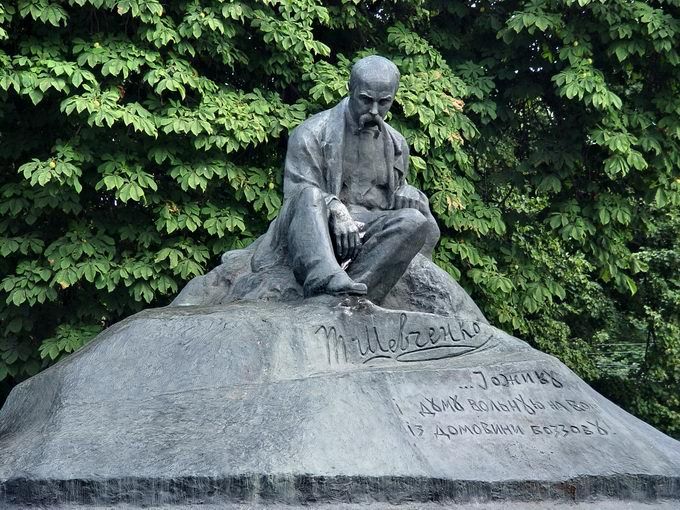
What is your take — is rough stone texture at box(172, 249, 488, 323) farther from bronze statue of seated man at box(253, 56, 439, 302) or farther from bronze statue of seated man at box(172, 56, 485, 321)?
bronze statue of seated man at box(253, 56, 439, 302)

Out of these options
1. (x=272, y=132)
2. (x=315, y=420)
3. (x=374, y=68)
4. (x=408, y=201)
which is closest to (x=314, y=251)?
(x=408, y=201)

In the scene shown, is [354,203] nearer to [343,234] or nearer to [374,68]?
[343,234]

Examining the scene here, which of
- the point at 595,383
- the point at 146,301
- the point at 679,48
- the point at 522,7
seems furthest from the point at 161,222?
the point at 595,383

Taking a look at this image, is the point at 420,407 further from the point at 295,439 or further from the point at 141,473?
the point at 141,473

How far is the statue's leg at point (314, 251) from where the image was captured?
23.7 feet

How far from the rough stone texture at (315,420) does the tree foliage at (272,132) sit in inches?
147

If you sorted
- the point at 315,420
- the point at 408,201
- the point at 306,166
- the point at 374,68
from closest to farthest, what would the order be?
the point at 315,420
the point at 374,68
the point at 306,166
the point at 408,201

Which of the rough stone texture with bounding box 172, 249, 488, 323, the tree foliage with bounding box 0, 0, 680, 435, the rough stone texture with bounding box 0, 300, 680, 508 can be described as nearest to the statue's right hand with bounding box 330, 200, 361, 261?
the rough stone texture with bounding box 172, 249, 488, 323

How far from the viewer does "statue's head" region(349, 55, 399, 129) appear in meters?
7.87

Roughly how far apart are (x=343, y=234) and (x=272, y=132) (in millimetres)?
3934

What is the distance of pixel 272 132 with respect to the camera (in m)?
11.4

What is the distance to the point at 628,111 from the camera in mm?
12359

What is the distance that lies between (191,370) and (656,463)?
8.56 feet

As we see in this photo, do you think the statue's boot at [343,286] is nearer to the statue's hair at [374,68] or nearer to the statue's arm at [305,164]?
the statue's arm at [305,164]
